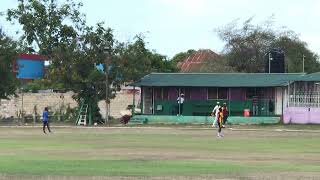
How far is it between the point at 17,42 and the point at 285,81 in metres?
23.6

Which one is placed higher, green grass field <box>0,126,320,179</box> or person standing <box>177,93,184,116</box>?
person standing <box>177,93,184,116</box>

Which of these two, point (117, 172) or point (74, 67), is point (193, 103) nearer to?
point (74, 67)

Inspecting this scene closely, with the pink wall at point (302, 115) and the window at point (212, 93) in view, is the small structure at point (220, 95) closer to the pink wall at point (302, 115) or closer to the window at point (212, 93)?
the window at point (212, 93)

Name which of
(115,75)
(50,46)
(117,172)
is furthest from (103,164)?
(50,46)

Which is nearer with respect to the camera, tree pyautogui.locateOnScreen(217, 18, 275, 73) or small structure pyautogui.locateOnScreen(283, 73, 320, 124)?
small structure pyautogui.locateOnScreen(283, 73, 320, 124)

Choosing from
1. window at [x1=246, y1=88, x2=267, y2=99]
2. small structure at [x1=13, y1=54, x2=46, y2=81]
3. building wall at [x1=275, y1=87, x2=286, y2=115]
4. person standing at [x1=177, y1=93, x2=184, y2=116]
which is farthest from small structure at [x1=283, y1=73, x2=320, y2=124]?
small structure at [x1=13, y1=54, x2=46, y2=81]

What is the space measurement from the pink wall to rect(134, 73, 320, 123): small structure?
2.34 ft

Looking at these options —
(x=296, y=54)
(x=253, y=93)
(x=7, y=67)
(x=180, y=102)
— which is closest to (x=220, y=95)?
(x=253, y=93)

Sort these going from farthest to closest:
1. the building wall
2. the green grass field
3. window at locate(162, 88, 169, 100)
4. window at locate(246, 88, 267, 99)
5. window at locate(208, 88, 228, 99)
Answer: window at locate(162, 88, 169, 100) < window at locate(208, 88, 228, 99) < window at locate(246, 88, 267, 99) < the building wall < the green grass field

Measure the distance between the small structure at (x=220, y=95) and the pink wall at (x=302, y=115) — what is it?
2.34 feet

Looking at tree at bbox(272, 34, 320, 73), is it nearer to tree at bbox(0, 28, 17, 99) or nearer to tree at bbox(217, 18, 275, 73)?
tree at bbox(217, 18, 275, 73)

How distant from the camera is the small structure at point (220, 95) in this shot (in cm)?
5520

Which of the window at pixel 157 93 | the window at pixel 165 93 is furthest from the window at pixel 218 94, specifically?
the window at pixel 157 93

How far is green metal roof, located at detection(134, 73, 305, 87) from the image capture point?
5616 cm
